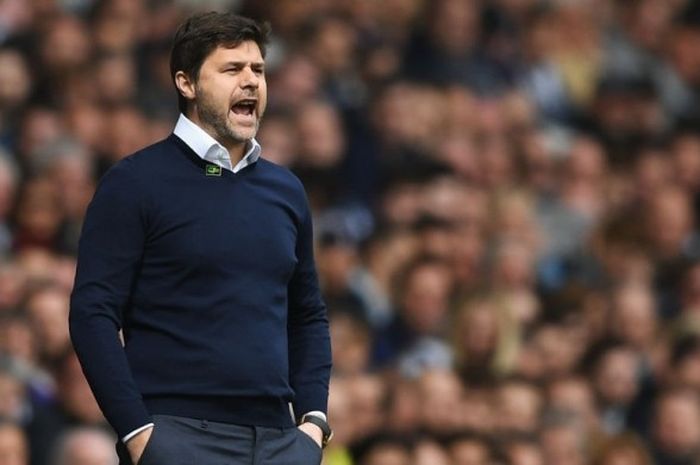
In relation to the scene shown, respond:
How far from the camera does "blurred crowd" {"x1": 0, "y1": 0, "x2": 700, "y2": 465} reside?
320 inches

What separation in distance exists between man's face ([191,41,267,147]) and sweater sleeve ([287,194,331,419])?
0.32 meters

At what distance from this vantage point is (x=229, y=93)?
4.44 m

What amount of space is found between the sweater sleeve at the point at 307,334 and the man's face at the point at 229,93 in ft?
1.05

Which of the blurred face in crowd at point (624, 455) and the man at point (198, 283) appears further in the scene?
the blurred face in crowd at point (624, 455)

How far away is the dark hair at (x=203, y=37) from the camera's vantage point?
445 cm

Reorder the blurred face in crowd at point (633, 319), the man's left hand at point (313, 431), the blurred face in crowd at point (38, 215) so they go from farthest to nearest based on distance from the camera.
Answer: the blurred face in crowd at point (633, 319)
the blurred face in crowd at point (38, 215)
the man's left hand at point (313, 431)

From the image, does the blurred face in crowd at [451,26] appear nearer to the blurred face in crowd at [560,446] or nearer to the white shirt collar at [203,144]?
the blurred face in crowd at [560,446]

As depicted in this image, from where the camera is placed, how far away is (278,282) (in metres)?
4.50

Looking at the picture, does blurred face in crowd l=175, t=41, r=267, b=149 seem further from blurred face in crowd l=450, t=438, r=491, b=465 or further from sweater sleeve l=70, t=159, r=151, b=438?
blurred face in crowd l=450, t=438, r=491, b=465

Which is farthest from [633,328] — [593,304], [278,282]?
[278,282]

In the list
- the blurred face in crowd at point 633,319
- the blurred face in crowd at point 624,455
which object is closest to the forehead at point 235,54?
the blurred face in crowd at point 624,455

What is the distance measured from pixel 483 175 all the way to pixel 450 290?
5.29 ft

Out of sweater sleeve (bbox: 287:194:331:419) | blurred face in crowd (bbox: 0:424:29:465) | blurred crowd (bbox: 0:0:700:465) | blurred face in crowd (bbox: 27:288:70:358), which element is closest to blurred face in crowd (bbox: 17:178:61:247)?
blurred crowd (bbox: 0:0:700:465)

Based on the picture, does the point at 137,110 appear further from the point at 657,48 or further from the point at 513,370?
the point at 657,48
